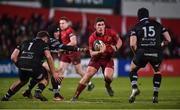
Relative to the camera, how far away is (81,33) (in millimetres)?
34219

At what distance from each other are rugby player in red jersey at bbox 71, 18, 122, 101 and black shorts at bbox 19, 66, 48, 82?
1.09m

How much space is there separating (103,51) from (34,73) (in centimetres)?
204

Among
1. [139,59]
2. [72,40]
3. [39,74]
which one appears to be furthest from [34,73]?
[72,40]

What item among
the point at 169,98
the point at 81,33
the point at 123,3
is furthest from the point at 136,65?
the point at 123,3

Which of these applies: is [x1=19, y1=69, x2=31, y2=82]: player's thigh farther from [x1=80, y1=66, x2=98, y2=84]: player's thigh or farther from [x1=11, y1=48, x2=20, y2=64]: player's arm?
[x1=80, y1=66, x2=98, y2=84]: player's thigh

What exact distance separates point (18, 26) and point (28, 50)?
48.7ft

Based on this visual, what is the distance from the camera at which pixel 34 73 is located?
17328 mm

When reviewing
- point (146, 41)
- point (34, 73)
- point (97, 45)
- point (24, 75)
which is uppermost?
point (146, 41)

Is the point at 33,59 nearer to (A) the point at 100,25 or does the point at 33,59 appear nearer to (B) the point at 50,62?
(B) the point at 50,62

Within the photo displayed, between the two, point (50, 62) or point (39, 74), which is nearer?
point (50, 62)

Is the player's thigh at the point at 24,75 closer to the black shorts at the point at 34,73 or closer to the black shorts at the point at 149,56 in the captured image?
the black shorts at the point at 34,73

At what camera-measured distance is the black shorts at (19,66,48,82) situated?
680 inches

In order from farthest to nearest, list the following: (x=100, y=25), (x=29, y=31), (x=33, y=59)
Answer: (x=29, y=31), (x=100, y=25), (x=33, y=59)

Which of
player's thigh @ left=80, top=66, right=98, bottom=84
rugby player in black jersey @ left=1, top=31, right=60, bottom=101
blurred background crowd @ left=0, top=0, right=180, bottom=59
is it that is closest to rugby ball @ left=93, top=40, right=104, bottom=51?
player's thigh @ left=80, top=66, right=98, bottom=84
